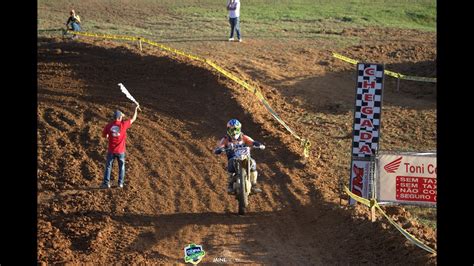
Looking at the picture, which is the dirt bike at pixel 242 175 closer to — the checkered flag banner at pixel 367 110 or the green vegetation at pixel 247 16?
the checkered flag banner at pixel 367 110

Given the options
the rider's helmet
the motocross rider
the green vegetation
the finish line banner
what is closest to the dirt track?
the motocross rider

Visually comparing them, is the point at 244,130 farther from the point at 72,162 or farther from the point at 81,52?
the point at 81,52

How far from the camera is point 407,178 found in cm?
1380

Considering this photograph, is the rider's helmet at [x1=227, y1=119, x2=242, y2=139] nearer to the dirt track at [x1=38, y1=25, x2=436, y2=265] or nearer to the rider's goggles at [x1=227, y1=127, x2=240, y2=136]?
the rider's goggles at [x1=227, y1=127, x2=240, y2=136]

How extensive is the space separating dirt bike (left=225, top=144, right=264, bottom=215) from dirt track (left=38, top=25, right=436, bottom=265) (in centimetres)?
39

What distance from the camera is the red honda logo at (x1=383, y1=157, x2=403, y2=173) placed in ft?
45.2

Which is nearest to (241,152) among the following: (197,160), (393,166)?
(393,166)

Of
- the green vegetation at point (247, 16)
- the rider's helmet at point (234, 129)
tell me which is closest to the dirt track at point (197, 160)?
the rider's helmet at point (234, 129)

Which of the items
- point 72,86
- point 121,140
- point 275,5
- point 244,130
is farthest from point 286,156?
point 275,5

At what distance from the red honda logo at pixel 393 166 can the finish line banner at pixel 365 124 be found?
83cm

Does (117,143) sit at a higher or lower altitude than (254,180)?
higher

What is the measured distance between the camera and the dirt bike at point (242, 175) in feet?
46.5

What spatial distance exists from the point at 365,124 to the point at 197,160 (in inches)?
163

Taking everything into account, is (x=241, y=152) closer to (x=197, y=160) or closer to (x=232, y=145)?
(x=232, y=145)
